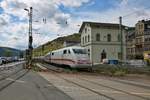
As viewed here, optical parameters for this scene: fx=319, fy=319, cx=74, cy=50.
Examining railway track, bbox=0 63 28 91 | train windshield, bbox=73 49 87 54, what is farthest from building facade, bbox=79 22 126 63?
railway track, bbox=0 63 28 91

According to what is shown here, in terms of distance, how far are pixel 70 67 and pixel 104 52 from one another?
42.3m

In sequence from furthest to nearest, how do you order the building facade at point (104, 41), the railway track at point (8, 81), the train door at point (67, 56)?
1. the building facade at point (104, 41)
2. the train door at point (67, 56)
3. the railway track at point (8, 81)

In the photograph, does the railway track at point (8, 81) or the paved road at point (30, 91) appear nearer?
the paved road at point (30, 91)

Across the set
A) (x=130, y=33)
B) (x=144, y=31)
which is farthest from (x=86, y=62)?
(x=130, y=33)

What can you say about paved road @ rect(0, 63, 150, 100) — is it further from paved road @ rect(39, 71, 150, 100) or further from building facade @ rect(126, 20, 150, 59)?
building facade @ rect(126, 20, 150, 59)

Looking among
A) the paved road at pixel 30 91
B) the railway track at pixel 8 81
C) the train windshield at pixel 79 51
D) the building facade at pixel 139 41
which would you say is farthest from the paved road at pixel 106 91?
the building facade at pixel 139 41

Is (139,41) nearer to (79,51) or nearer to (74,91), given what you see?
(79,51)

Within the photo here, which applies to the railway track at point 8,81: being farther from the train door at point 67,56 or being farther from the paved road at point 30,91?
the train door at point 67,56

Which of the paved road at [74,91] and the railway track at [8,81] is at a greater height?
the railway track at [8,81]

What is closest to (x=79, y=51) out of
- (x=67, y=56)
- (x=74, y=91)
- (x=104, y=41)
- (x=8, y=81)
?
(x=67, y=56)

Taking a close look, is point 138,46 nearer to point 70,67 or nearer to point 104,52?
point 104,52

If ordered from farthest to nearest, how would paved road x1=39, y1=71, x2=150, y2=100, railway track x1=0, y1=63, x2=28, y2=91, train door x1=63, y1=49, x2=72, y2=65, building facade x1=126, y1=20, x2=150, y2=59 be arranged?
1. building facade x1=126, y1=20, x2=150, y2=59
2. train door x1=63, y1=49, x2=72, y2=65
3. railway track x1=0, y1=63, x2=28, y2=91
4. paved road x1=39, y1=71, x2=150, y2=100

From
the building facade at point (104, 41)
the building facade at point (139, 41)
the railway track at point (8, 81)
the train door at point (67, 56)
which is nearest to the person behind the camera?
the railway track at point (8, 81)

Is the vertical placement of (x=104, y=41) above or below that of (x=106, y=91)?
above
